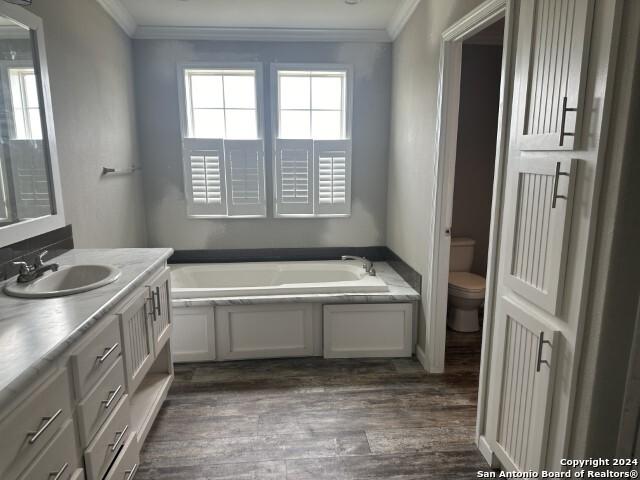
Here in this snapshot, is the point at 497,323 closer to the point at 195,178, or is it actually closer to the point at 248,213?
the point at 248,213

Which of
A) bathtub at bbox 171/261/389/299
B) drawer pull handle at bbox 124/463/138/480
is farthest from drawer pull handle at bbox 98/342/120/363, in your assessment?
bathtub at bbox 171/261/389/299

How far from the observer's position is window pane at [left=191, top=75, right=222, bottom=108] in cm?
347

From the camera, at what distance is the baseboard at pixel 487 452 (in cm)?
188

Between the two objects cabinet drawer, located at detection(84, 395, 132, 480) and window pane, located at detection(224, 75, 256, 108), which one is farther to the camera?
window pane, located at detection(224, 75, 256, 108)

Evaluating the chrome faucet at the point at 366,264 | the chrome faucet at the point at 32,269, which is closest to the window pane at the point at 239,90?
the chrome faucet at the point at 366,264

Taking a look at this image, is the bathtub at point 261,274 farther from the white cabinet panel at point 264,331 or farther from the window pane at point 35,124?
the window pane at point 35,124

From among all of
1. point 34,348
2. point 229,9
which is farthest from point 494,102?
point 34,348

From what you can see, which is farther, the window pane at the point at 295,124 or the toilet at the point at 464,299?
the window pane at the point at 295,124

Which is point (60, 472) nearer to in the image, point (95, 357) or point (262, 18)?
point (95, 357)

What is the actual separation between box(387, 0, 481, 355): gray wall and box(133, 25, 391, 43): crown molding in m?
0.28

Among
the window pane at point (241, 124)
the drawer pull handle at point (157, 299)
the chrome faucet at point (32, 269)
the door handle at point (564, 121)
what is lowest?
the drawer pull handle at point (157, 299)

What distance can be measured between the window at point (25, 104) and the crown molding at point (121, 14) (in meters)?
1.11

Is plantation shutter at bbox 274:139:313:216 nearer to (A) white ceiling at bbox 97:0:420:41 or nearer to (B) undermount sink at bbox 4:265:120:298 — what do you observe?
(A) white ceiling at bbox 97:0:420:41

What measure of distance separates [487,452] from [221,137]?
2946 millimetres
